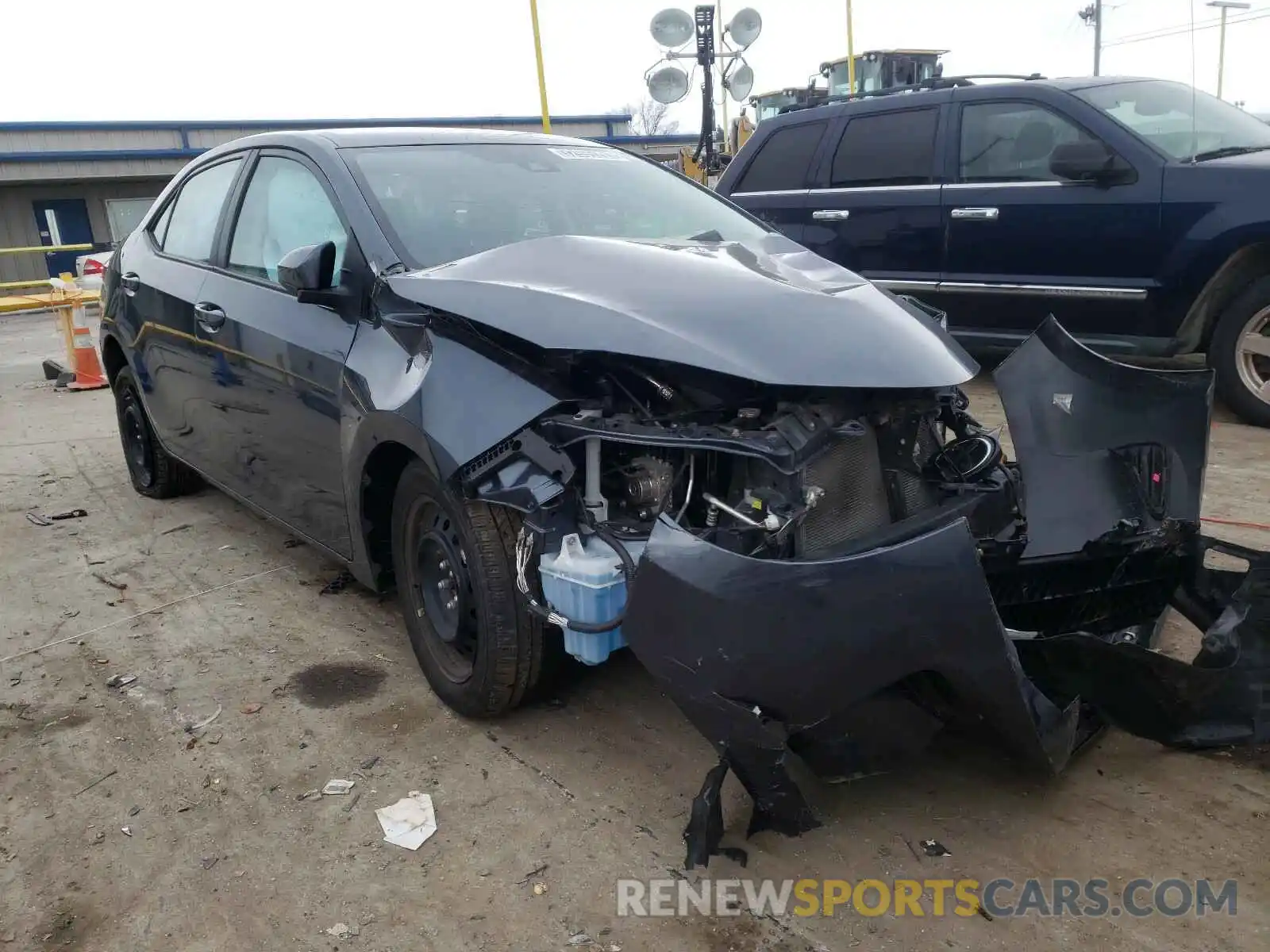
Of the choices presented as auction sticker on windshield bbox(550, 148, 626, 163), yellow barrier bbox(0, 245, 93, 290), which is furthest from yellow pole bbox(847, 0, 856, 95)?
yellow barrier bbox(0, 245, 93, 290)

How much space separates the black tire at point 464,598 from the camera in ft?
8.73

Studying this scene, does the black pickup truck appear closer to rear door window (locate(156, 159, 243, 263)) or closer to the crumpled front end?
the crumpled front end

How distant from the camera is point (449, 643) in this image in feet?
9.80

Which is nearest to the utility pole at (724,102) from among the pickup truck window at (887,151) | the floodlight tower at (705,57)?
the floodlight tower at (705,57)

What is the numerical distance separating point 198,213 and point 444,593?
2471 millimetres

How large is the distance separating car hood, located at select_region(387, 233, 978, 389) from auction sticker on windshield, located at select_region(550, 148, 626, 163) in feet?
3.50

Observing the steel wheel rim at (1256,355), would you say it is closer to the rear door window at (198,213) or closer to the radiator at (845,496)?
Answer: the radiator at (845,496)

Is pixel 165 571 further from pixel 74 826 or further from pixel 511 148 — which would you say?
pixel 511 148

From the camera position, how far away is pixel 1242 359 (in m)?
5.56

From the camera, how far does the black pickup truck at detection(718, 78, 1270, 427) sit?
5.50 m

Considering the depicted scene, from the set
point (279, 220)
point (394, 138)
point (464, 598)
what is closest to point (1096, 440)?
point (464, 598)

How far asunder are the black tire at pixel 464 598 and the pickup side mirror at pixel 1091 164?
14.7 feet

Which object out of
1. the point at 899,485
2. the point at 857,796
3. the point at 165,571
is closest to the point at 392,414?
Result: the point at 899,485

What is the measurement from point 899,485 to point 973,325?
4.13m
